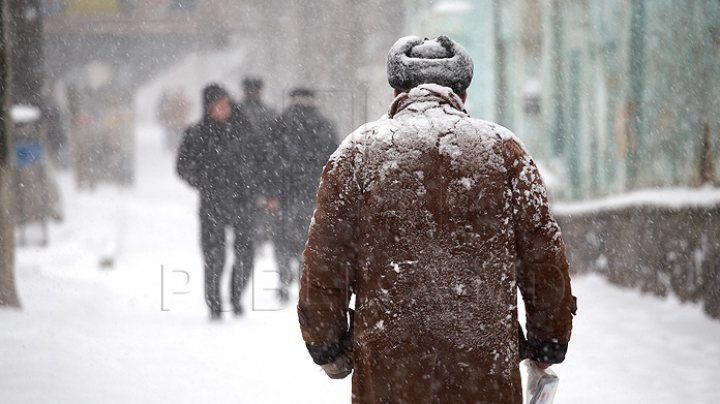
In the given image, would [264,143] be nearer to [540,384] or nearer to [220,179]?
[220,179]

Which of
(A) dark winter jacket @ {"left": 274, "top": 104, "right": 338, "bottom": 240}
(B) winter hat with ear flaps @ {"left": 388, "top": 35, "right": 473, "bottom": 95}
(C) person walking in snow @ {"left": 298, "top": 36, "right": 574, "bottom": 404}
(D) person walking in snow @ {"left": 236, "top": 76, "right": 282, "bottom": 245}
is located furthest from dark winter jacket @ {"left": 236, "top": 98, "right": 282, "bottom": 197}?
(C) person walking in snow @ {"left": 298, "top": 36, "right": 574, "bottom": 404}

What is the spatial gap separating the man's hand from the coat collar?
2.32 feet

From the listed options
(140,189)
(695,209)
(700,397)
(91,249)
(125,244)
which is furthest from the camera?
(140,189)

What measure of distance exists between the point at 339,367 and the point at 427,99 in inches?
31.4

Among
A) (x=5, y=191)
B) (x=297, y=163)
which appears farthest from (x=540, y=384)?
(x=5, y=191)

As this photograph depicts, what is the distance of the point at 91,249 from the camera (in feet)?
41.7

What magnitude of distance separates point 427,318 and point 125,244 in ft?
40.2

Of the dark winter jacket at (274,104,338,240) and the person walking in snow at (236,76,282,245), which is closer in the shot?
the person walking in snow at (236,76,282,245)

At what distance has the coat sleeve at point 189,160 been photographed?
655cm

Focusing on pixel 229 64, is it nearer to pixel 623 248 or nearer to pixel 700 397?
pixel 623 248

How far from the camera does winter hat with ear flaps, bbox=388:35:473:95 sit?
7.31ft

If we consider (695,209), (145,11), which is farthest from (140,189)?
(695,209)

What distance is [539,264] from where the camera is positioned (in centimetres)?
217

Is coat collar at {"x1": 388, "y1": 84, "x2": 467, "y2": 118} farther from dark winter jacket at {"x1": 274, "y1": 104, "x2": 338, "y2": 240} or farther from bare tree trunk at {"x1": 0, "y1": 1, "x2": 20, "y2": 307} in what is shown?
bare tree trunk at {"x1": 0, "y1": 1, "x2": 20, "y2": 307}
